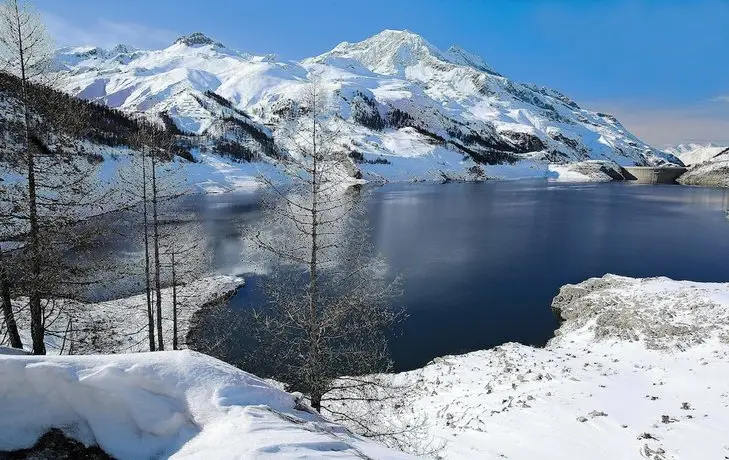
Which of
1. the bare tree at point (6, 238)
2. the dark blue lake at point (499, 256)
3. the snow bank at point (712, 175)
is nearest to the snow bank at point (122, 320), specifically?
the dark blue lake at point (499, 256)

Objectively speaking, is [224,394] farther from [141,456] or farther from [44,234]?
[44,234]

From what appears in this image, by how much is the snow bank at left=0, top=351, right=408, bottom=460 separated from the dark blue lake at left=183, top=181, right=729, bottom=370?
20.9 meters

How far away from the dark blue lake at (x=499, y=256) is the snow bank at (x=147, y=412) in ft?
Result: 68.5

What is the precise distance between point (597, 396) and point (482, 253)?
36.2m

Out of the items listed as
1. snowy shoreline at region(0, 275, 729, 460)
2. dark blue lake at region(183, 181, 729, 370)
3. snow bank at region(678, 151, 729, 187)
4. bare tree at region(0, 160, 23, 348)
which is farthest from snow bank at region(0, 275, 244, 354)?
snow bank at region(678, 151, 729, 187)

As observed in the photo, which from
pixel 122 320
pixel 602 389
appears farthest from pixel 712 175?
pixel 122 320

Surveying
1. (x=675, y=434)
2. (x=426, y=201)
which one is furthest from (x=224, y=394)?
(x=426, y=201)

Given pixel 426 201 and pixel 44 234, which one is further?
pixel 426 201

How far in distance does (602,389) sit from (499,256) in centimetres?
3444

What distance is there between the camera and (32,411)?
563cm

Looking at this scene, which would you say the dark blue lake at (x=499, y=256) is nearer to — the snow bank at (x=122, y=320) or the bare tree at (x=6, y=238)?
the snow bank at (x=122, y=320)

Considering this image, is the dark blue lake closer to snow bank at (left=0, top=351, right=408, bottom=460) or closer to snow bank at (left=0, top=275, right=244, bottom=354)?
snow bank at (left=0, top=275, right=244, bottom=354)

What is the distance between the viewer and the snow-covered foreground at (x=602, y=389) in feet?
44.0

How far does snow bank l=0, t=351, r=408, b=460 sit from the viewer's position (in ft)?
17.8
